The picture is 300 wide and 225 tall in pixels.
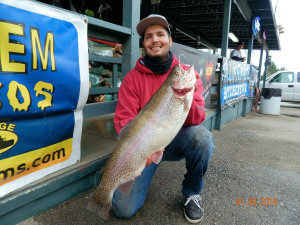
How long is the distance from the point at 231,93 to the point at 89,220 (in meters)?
5.47

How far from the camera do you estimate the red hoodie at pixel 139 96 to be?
82.8 inches

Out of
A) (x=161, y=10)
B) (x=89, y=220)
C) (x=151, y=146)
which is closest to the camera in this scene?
(x=151, y=146)

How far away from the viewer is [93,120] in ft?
14.8

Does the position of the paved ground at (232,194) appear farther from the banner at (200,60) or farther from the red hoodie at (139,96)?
the banner at (200,60)

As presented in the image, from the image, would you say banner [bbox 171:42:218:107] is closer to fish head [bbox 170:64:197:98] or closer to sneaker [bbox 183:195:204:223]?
fish head [bbox 170:64:197:98]

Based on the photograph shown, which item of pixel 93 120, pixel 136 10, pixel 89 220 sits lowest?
pixel 89 220

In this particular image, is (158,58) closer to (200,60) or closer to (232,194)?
(232,194)

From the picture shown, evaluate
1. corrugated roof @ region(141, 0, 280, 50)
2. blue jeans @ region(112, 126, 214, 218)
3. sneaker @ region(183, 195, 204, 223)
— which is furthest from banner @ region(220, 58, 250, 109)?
sneaker @ region(183, 195, 204, 223)

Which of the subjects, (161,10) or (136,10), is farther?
→ (161,10)

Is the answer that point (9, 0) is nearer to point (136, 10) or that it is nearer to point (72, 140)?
point (72, 140)

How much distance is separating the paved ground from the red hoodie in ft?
3.21

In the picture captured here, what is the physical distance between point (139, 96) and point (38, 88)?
3.25 feet

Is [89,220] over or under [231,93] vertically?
under

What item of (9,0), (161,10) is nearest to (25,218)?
(9,0)
